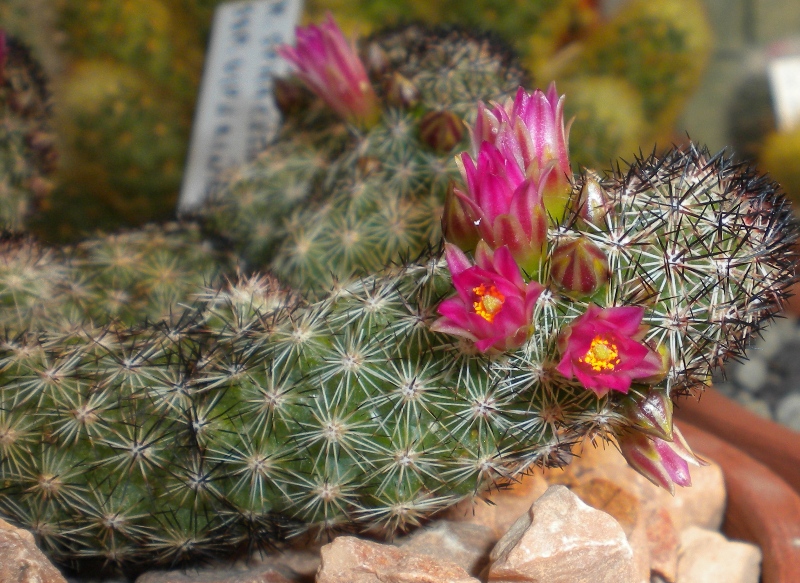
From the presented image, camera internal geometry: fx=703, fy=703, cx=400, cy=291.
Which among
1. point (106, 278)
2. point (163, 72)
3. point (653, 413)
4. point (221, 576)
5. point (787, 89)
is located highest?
point (787, 89)

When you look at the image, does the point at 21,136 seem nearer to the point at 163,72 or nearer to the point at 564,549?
the point at 163,72

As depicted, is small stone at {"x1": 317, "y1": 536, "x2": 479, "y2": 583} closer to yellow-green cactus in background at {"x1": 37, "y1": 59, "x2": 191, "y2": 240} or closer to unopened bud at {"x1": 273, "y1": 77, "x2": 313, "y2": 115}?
unopened bud at {"x1": 273, "y1": 77, "x2": 313, "y2": 115}

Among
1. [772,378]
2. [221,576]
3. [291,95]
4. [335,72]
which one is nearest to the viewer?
[221,576]

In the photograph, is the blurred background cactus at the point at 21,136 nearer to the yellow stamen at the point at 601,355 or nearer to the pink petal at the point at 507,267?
the pink petal at the point at 507,267

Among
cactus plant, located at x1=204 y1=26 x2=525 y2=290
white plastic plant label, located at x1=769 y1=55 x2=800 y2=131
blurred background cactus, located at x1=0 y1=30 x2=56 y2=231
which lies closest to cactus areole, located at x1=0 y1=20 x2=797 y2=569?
cactus plant, located at x1=204 y1=26 x2=525 y2=290

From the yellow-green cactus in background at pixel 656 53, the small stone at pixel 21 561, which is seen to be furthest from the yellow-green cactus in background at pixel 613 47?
the small stone at pixel 21 561

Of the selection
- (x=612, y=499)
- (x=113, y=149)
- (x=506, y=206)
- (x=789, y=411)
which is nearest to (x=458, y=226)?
(x=506, y=206)
